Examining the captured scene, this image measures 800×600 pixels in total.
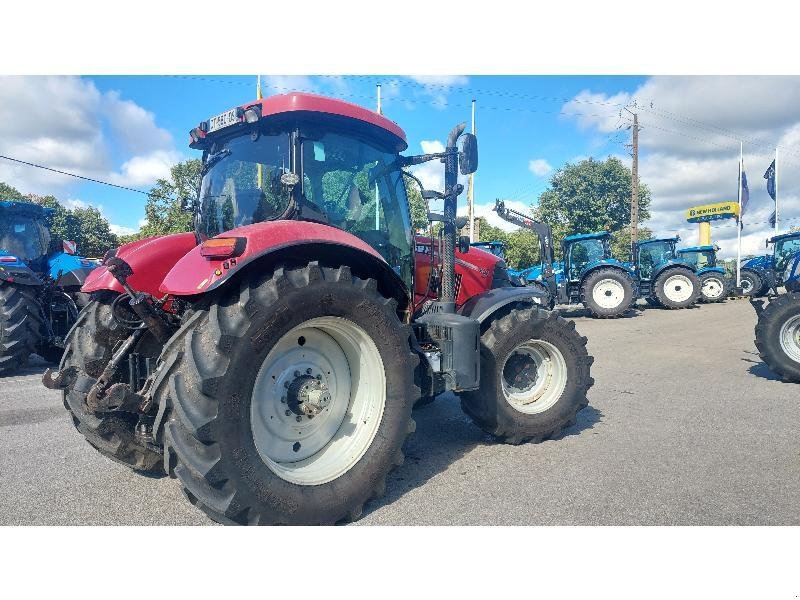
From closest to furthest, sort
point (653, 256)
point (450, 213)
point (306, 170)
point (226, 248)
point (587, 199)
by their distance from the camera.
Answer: point (226, 248), point (306, 170), point (450, 213), point (653, 256), point (587, 199)

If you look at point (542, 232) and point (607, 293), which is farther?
point (607, 293)

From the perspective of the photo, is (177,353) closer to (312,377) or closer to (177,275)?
(177,275)

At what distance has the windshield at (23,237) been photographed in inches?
328

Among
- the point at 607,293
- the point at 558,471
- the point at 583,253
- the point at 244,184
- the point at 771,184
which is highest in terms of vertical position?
the point at 771,184

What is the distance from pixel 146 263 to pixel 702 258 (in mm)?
20953

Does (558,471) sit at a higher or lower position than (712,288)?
lower

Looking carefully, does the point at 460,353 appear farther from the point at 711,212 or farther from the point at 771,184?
the point at 711,212

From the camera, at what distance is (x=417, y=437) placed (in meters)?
3.94

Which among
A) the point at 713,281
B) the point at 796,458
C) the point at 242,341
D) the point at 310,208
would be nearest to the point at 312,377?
the point at 242,341

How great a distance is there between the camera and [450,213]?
12.2 feet

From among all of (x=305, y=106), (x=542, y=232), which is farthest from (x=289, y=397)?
(x=542, y=232)

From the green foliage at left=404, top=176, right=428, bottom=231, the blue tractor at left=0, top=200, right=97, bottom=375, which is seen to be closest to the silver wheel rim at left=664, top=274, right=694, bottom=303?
the green foliage at left=404, top=176, right=428, bottom=231

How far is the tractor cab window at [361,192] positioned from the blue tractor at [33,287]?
14.3 ft

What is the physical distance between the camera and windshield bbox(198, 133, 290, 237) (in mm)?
3053
